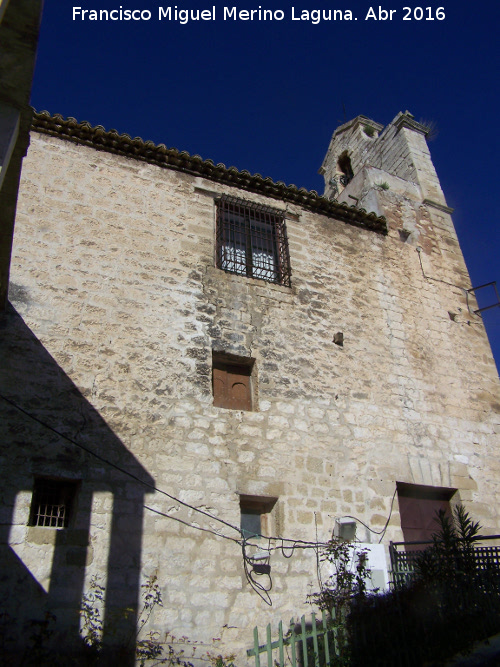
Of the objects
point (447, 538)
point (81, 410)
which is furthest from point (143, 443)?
point (447, 538)

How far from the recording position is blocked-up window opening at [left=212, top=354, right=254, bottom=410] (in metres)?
7.64

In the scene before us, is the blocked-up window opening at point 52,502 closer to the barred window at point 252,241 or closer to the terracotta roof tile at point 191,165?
the barred window at point 252,241

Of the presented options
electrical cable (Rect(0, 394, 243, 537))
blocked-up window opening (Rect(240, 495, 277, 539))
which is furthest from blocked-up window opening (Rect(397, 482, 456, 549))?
electrical cable (Rect(0, 394, 243, 537))

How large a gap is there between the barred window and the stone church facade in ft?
0.11

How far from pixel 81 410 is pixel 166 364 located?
1238 millimetres

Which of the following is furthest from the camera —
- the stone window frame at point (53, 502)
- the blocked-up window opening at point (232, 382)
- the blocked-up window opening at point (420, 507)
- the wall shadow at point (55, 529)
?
the blocked-up window opening at point (420, 507)

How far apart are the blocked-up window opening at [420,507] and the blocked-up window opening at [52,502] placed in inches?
175

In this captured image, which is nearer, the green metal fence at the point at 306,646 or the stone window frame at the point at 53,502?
the green metal fence at the point at 306,646

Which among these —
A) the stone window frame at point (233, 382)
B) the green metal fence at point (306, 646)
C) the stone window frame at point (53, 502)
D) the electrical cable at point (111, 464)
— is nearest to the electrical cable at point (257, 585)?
the electrical cable at point (111, 464)

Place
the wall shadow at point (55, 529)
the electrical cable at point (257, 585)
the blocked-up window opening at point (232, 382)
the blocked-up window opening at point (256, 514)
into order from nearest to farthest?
the wall shadow at point (55, 529)
the electrical cable at point (257, 585)
the blocked-up window opening at point (256, 514)
the blocked-up window opening at point (232, 382)

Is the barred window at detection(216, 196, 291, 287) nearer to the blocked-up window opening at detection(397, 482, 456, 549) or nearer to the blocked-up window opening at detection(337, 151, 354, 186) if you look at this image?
the blocked-up window opening at detection(397, 482, 456, 549)

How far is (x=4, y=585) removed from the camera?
5391 mm

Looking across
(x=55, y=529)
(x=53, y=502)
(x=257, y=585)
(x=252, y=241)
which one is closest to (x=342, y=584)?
(x=257, y=585)

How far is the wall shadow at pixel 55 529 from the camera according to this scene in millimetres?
5430
